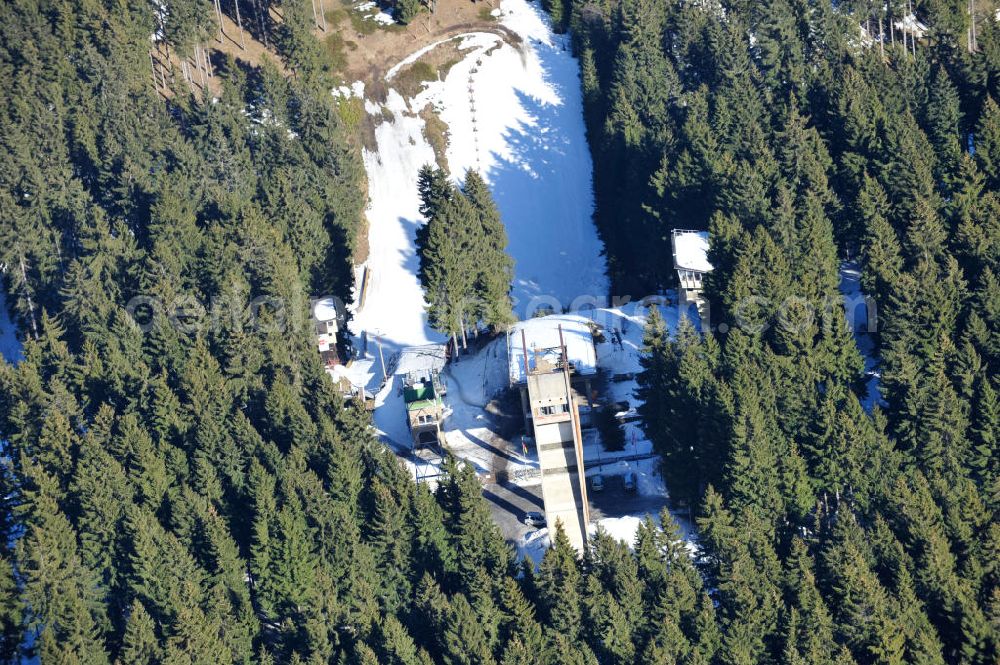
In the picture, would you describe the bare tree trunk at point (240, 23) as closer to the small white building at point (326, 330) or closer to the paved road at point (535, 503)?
the small white building at point (326, 330)

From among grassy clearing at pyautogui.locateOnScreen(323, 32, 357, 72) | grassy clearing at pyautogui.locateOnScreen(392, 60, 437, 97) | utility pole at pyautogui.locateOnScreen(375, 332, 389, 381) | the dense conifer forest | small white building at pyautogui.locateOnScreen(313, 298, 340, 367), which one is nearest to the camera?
the dense conifer forest

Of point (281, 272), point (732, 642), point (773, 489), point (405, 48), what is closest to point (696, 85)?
point (405, 48)

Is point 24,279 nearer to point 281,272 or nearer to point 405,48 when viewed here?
point 281,272

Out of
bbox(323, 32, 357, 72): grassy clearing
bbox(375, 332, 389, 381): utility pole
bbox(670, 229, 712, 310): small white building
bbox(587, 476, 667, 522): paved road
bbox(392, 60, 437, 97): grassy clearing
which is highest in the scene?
bbox(323, 32, 357, 72): grassy clearing

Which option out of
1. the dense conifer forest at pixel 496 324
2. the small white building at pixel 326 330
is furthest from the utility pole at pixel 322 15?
the small white building at pixel 326 330

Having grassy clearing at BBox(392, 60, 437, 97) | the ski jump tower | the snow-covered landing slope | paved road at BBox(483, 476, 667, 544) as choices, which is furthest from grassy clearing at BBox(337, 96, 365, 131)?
paved road at BBox(483, 476, 667, 544)

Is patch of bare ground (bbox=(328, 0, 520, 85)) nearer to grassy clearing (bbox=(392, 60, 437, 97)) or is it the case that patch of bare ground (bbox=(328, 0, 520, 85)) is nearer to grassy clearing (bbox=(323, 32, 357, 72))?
grassy clearing (bbox=(323, 32, 357, 72))

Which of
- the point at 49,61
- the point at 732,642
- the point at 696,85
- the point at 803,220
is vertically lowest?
the point at 732,642
